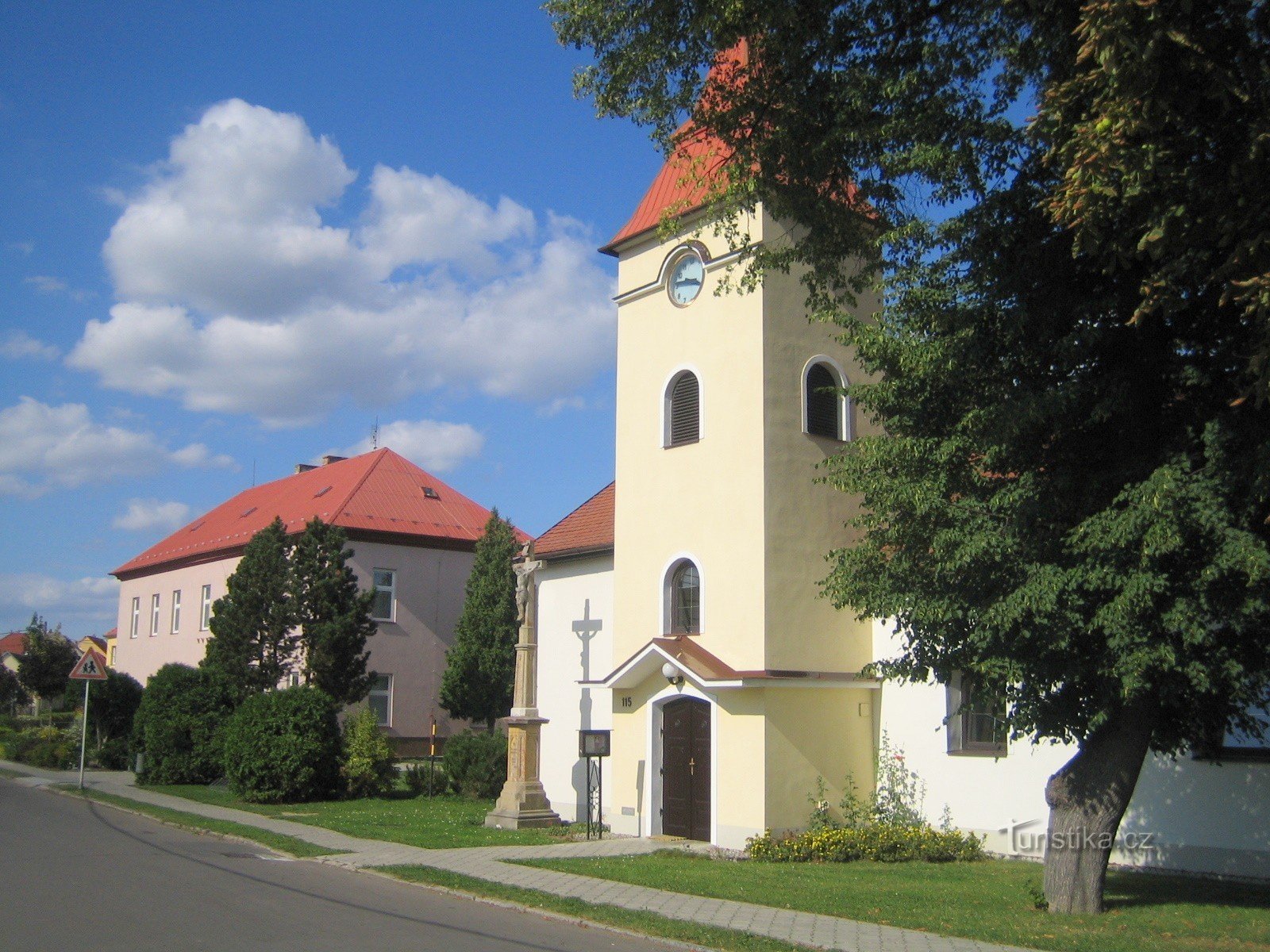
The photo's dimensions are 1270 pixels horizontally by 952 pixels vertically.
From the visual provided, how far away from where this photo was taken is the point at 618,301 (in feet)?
64.8

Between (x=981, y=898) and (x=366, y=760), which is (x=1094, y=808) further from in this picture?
(x=366, y=760)

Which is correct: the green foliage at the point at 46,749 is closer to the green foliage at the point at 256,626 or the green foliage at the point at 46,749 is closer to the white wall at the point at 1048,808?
the green foliage at the point at 256,626

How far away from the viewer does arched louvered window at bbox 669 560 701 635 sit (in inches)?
705

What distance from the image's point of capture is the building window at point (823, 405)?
17.7m

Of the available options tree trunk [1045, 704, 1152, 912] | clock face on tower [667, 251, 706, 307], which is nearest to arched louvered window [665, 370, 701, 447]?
clock face on tower [667, 251, 706, 307]

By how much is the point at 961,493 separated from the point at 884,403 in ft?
4.14

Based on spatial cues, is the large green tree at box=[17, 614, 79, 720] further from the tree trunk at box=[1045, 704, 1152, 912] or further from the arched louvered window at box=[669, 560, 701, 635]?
the tree trunk at box=[1045, 704, 1152, 912]

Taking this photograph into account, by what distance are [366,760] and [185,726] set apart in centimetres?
485

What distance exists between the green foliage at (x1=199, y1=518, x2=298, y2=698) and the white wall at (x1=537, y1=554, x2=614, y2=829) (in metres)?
7.10

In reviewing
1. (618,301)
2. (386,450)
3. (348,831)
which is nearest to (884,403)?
(618,301)

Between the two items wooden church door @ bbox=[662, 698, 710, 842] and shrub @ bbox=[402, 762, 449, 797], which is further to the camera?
shrub @ bbox=[402, 762, 449, 797]

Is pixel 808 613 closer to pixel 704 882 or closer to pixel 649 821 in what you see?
pixel 649 821

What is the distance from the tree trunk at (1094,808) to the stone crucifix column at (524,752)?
991 cm

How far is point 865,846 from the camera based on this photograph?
51.2 feet
